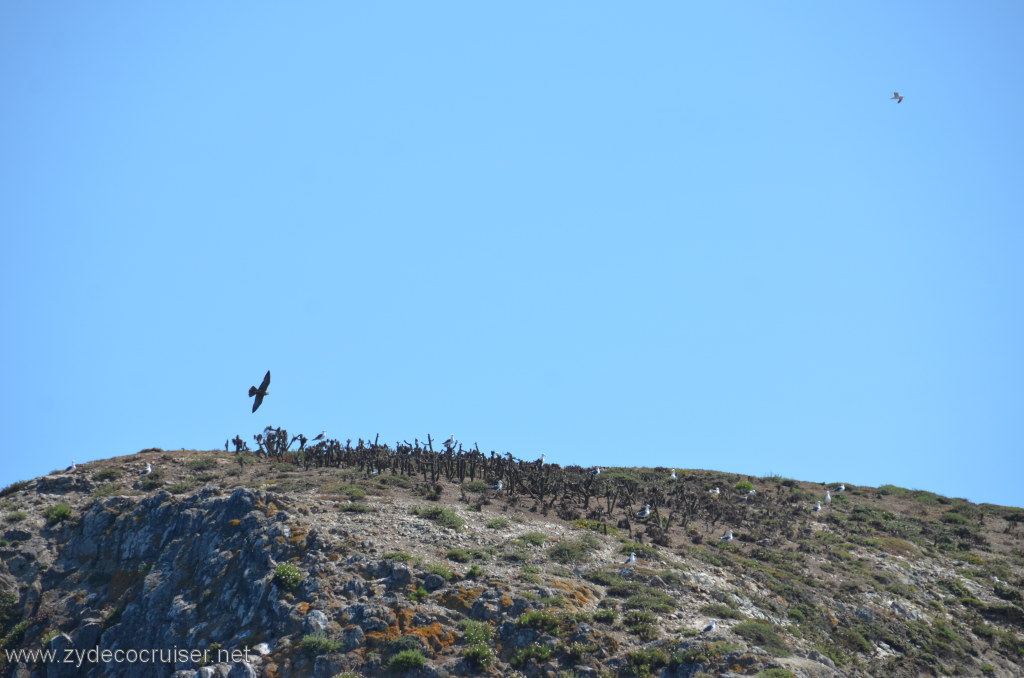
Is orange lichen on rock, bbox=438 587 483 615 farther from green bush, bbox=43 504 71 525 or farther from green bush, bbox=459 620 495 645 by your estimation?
green bush, bbox=43 504 71 525

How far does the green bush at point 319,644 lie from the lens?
28609mm

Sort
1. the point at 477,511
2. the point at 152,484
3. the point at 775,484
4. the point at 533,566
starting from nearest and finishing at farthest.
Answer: the point at 533,566 → the point at 477,511 → the point at 152,484 → the point at 775,484

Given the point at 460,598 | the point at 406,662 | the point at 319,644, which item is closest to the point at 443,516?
the point at 460,598

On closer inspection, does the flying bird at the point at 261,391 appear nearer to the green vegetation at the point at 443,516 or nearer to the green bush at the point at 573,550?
the green vegetation at the point at 443,516

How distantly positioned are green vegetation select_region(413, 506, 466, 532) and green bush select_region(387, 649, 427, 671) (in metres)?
9.81

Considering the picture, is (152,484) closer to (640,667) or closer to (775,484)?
(640,667)

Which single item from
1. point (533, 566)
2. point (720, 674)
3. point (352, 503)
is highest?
point (352, 503)

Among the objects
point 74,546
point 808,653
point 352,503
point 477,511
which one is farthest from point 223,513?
point 808,653

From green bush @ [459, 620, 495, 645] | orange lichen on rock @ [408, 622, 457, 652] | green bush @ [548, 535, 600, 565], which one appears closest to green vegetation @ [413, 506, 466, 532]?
green bush @ [548, 535, 600, 565]

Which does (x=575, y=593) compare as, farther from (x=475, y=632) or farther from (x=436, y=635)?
(x=436, y=635)

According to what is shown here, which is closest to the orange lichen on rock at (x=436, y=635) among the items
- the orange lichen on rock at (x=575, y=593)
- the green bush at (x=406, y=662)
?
the green bush at (x=406, y=662)

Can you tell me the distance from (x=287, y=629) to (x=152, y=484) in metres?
17.4

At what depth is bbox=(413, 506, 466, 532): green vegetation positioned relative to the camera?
37.9 meters

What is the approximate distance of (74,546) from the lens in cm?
3881
